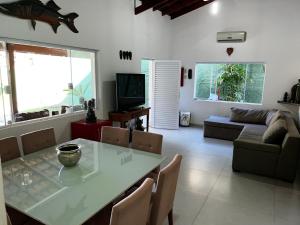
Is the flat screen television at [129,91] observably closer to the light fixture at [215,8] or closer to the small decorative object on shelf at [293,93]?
the light fixture at [215,8]

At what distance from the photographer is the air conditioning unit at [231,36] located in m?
5.85

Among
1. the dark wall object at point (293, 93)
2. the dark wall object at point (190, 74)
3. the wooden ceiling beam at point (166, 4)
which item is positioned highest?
the wooden ceiling beam at point (166, 4)

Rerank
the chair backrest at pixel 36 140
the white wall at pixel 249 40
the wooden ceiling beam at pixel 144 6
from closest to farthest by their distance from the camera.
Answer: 1. the chair backrest at pixel 36 140
2. the wooden ceiling beam at pixel 144 6
3. the white wall at pixel 249 40

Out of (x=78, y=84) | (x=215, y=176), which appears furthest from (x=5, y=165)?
(x=215, y=176)

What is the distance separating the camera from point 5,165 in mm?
2010

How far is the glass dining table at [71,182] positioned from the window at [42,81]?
121 cm

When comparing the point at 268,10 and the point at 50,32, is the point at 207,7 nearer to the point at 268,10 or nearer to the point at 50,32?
the point at 268,10

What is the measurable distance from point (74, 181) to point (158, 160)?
2.74 feet

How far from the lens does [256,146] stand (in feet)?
11.5

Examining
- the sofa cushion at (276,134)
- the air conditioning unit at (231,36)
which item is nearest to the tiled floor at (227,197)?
the sofa cushion at (276,134)

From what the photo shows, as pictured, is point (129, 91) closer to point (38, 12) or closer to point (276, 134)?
point (38, 12)

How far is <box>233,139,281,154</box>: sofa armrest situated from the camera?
11.1 ft

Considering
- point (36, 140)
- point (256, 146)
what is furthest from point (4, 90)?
point (256, 146)

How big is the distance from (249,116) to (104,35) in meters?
4.00
